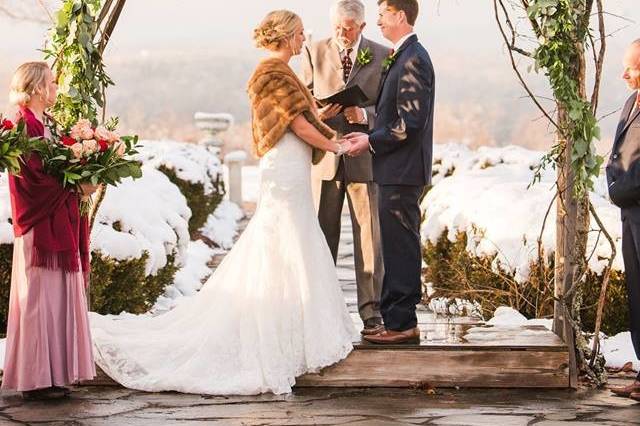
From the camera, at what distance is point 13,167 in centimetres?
596

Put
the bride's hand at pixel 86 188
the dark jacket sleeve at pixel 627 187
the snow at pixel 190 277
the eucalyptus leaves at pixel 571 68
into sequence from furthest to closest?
1. the snow at pixel 190 277
2. the eucalyptus leaves at pixel 571 68
3. the dark jacket sleeve at pixel 627 187
4. the bride's hand at pixel 86 188

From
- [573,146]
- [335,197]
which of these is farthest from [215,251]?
[573,146]

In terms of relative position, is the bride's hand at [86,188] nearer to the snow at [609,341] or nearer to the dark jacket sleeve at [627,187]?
the snow at [609,341]

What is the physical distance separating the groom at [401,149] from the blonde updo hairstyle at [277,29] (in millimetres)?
518

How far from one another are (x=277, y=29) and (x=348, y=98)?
0.63 metres

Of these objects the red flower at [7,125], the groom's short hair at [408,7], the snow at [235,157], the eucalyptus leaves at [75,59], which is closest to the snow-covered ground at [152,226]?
the eucalyptus leaves at [75,59]

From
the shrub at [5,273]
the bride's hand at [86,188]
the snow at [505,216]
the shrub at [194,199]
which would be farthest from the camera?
the shrub at [194,199]

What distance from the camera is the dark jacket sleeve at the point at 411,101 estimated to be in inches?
261

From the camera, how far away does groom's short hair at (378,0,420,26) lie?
668 cm

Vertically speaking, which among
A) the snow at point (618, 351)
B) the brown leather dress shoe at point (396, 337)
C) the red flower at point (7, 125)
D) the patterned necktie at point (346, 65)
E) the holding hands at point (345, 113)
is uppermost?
the patterned necktie at point (346, 65)

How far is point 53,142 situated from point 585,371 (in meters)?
3.48

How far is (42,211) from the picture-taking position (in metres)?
6.32

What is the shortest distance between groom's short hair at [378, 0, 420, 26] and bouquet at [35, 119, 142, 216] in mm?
1666

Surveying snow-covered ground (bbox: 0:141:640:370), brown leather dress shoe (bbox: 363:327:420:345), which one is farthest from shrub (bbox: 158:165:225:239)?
brown leather dress shoe (bbox: 363:327:420:345)
